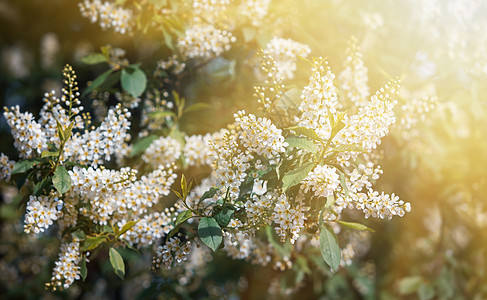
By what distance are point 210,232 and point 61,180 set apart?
2.40 feet

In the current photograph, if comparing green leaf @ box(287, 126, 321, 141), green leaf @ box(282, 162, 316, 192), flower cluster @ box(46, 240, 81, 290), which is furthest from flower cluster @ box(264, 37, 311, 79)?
flower cluster @ box(46, 240, 81, 290)

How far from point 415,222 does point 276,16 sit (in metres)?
3.25

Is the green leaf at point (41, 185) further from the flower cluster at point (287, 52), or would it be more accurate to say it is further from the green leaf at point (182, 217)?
the flower cluster at point (287, 52)

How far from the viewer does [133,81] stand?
2734 millimetres

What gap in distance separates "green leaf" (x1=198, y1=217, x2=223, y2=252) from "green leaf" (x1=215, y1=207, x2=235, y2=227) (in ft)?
0.09

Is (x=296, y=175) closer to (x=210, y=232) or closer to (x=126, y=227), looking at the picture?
(x=210, y=232)

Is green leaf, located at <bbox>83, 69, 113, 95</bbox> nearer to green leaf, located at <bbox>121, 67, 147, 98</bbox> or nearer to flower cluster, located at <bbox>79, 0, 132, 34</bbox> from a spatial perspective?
green leaf, located at <bbox>121, 67, 147, 98</bbox>

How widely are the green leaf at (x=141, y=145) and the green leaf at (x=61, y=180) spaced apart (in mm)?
655

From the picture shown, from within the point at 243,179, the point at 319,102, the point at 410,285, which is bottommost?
the point at 410,285

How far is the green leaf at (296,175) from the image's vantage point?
1778 mm

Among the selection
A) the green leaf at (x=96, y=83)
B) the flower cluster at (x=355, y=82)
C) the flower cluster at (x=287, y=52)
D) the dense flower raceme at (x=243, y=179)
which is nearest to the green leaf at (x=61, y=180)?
the dense flower raceme at (x=243, y=179)

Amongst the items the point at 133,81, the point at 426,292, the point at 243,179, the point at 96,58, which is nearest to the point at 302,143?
the point at 243,179

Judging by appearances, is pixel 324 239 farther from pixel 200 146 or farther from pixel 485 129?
pixel 485 129

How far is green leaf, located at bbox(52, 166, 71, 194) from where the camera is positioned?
201 cm
